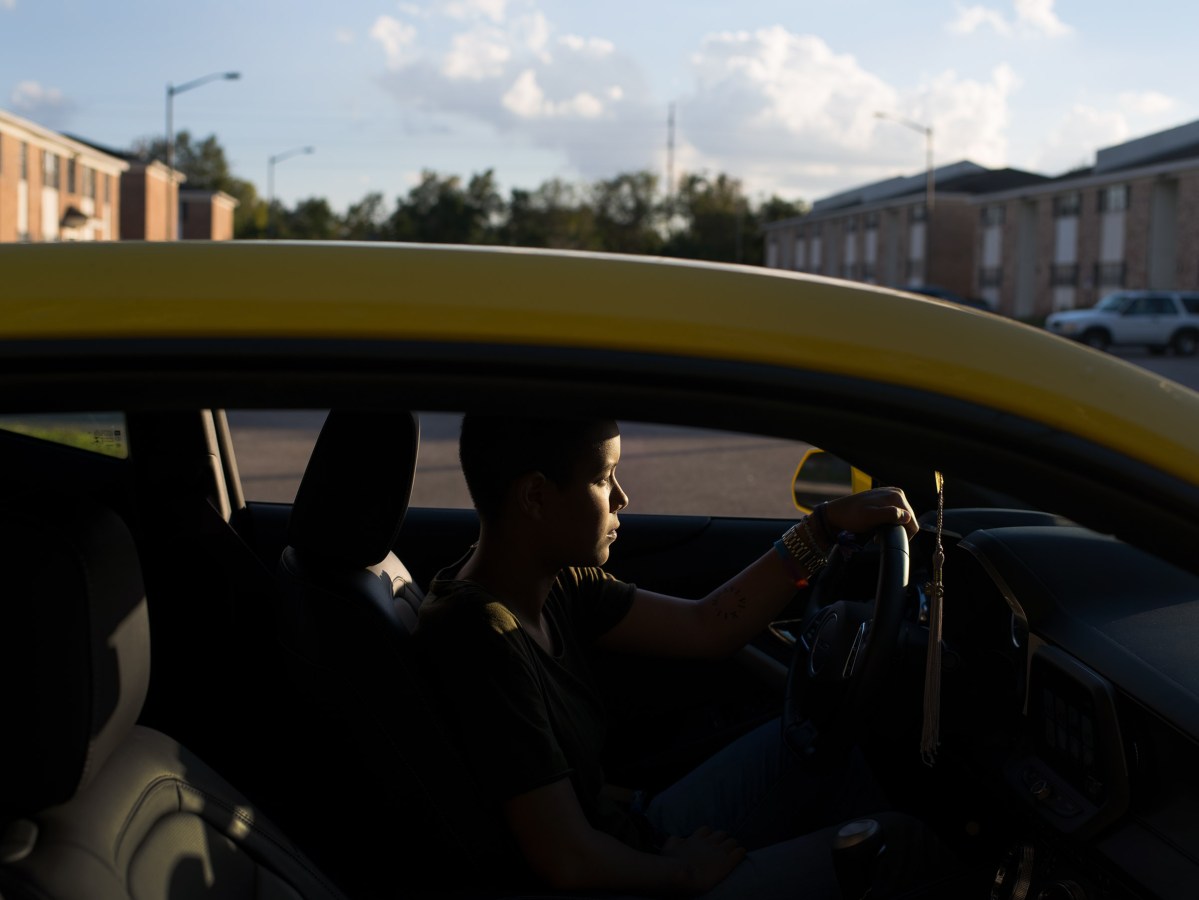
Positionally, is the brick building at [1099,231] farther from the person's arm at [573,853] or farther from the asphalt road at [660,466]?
the person's arm at [573,853]

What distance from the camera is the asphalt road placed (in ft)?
19.5

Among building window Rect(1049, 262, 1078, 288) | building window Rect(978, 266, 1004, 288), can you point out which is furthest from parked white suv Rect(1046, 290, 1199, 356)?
building window Rect(978, 266, 1004, 288)

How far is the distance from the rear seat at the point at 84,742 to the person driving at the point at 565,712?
0.42 metres

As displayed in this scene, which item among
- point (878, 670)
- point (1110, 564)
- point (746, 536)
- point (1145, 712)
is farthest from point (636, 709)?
point (1145, 712)

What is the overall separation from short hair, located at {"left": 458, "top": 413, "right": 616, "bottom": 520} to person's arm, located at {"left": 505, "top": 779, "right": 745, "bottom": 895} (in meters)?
0.45

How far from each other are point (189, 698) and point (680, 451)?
25.2ft

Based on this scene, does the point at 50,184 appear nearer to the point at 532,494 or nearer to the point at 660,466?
the point at 660,466

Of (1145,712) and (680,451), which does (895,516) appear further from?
(680,451)

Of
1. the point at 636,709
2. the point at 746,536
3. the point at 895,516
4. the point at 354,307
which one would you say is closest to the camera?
the point at 354,307

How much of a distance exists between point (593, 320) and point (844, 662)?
1.16 m

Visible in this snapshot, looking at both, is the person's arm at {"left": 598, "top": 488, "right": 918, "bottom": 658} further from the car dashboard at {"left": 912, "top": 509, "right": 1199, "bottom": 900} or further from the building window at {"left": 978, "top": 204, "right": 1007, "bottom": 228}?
the building window at {"left": 978, "top": 204, "right": 1007, "bottom": 228}

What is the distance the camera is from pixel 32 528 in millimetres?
1341

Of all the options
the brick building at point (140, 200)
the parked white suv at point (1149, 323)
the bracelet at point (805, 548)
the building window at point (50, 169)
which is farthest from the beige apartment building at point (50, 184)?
the bracelet at point (805, 548)

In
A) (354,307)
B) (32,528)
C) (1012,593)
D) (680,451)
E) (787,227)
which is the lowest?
(680,451)
